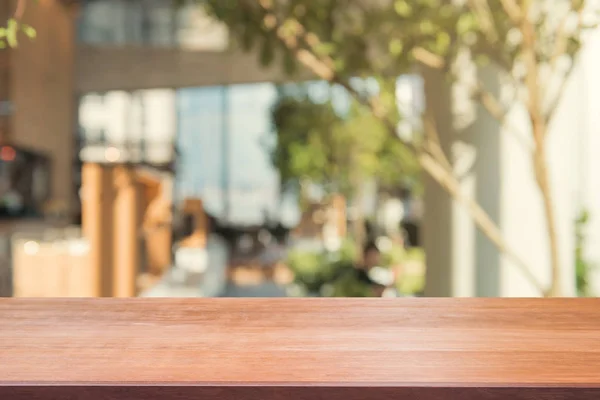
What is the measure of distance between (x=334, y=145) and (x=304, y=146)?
0.72 m

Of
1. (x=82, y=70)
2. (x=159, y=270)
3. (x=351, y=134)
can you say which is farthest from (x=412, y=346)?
(x=82, y=70)

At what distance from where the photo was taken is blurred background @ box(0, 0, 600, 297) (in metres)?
2.04

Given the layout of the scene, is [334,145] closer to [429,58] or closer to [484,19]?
[429,58]

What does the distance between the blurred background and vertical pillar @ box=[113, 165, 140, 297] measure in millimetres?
11

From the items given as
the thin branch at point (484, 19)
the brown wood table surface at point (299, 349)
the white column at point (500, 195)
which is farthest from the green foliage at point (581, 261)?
the brown wood table surface at point (299, 349)

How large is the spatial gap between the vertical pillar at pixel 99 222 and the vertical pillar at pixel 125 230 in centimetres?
4

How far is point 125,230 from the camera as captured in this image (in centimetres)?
334

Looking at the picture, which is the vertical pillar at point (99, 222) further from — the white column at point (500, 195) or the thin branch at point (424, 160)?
the white column at point (500, 195)

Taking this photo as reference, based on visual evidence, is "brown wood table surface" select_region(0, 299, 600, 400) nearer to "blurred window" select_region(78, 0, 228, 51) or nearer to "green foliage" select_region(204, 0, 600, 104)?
"green foliage" select_region(204, 0, 600, 104)

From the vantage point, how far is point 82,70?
12609 mm

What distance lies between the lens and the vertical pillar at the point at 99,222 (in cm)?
311

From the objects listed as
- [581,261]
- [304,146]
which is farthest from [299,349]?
[304,146]

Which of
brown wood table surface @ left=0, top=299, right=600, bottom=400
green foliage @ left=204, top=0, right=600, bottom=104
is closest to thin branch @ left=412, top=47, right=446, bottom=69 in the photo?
green foliage @ left=204, top=0, right=600, bottom=104

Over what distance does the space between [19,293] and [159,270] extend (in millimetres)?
962
